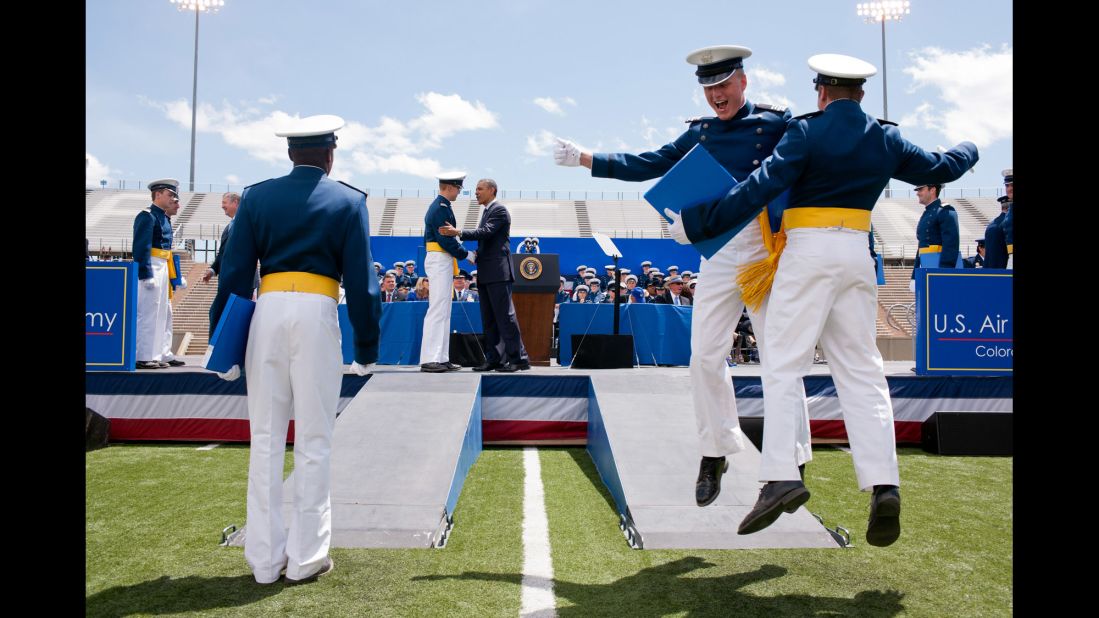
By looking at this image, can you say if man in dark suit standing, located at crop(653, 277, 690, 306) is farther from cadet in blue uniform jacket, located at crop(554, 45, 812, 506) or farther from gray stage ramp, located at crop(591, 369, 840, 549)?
Answer: cadet in blue uniform jacket, located at crop(554, 45, 812, 506)

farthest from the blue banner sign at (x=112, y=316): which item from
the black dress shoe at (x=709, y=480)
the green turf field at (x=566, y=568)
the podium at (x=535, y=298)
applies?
the black dress shoe at (x=709, y=480)

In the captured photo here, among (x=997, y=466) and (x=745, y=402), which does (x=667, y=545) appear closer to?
(x=745, y=402)

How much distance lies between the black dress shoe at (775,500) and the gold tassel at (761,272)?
97cm

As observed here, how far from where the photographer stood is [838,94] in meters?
3.46

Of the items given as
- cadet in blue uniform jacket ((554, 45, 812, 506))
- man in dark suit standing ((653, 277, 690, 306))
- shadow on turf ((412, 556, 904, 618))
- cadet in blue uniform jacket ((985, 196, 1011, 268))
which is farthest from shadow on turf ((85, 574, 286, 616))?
cadet in blue uniform jacket ((985, 196, 1011, 268))

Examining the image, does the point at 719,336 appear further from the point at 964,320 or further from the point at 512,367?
the point at 964,320

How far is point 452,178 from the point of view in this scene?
833 cm

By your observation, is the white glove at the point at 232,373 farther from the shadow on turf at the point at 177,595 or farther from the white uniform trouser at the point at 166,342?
the white uniform trouser at the point at 166,342

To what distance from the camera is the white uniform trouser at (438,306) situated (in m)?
8.45

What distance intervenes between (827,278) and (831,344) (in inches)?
12.9

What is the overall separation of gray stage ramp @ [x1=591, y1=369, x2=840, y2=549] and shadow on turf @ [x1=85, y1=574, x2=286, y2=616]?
1946 millimetres
